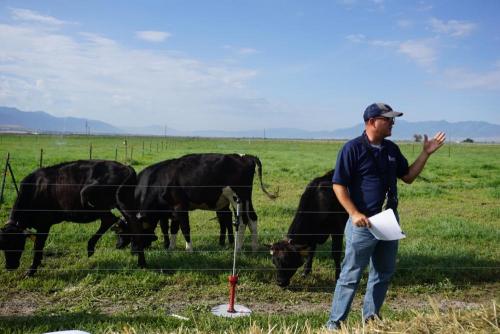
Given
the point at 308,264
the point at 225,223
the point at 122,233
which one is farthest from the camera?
the point at 225,223

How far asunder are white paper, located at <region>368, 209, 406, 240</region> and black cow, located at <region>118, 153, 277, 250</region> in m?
4.89

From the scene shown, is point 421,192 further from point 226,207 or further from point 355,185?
point 355,185

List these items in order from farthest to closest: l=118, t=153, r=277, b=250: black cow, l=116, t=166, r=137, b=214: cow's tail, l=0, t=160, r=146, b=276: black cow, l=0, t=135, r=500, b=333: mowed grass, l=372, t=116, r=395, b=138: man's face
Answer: l=118, t=153, r=277, b=250: black cow, l=116, t=166, r=137, b=214: cow's tail, l=0, t=160, r=146, b=276: black cow, l=0, t=135, r=500, b=333: mowed grass, l=372, t=116, r=395, b=138: man's face

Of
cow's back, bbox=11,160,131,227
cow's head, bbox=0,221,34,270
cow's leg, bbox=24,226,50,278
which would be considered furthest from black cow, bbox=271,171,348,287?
cow's head, bbox=0,221,34,270

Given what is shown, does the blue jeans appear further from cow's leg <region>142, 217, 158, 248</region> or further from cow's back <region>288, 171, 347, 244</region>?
cow's leg <region>142, 217, 158, 248</region>

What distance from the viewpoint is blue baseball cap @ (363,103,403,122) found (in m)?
4.41

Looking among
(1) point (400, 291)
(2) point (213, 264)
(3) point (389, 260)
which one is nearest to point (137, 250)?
(2) point (213, 264)

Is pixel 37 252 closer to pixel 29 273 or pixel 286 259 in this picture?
pixel 29 273

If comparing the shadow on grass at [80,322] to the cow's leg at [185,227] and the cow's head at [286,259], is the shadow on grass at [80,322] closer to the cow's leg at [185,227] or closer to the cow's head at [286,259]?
the cow's head at [286,259]

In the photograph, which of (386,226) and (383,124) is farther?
(383,124)

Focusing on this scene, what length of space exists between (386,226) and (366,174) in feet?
1.81

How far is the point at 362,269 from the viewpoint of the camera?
4.54 m

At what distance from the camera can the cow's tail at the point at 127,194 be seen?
880 centimetres

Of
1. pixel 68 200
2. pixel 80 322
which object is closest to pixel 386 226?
pixel 80 322
